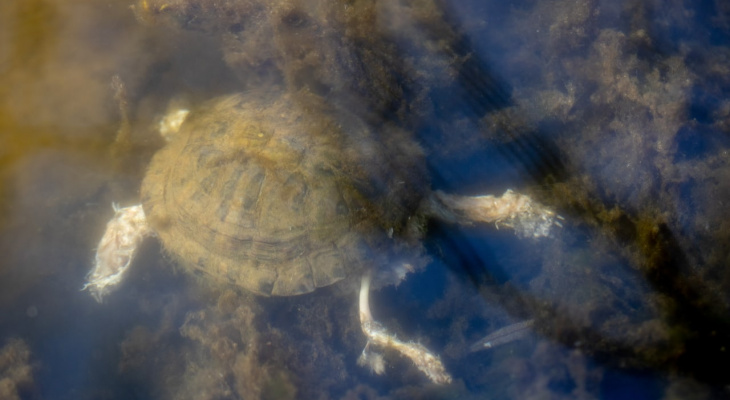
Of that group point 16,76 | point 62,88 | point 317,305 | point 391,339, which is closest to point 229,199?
point 317,305

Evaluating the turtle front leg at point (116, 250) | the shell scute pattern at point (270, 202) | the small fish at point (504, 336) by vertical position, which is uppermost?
the shell scute pattern at point (270, 202)

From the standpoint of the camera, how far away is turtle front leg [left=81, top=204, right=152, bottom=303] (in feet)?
13.9

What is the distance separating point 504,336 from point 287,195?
2.45 metres

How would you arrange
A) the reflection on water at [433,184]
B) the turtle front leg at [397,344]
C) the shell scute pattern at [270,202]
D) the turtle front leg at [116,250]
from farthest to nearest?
1. the turtle front leg at [116,250]
2. the turtle front leg at [397,344]
3. the reflection on water at [433,184]
4. the shell scute pattern at [270,202]

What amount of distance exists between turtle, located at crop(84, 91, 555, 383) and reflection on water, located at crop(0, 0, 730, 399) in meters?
0.29

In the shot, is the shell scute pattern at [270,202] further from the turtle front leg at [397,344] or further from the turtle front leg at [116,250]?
the turtle front leg at [116,250]

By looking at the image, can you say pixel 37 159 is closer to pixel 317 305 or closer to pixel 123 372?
pixel 123 372

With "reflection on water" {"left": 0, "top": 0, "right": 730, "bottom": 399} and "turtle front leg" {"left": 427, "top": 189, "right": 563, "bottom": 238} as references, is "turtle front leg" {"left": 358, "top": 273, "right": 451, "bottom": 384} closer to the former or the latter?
"reflection on water" {"left": 0, "top": 0, "right": 730, "bottom": 399}

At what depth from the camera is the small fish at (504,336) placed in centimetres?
349

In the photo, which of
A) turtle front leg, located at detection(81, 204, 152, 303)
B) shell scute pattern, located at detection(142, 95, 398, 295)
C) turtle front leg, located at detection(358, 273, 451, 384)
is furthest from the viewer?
turtle front leg, located at detection(81, 204, 152, 303)

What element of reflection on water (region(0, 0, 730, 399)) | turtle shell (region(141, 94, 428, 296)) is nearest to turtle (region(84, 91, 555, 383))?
turtle shell (region(141, 94, 428, 296))

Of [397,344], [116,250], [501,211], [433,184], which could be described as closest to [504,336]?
[397,344]

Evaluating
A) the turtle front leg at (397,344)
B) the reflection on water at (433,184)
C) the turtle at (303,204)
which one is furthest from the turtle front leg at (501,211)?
the turtle front leg at (397,344)

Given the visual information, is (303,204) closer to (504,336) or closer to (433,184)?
(433,184)
